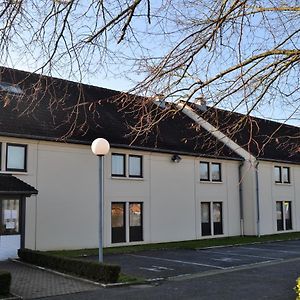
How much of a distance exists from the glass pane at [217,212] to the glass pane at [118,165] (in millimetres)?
7224

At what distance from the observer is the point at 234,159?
92.1ft

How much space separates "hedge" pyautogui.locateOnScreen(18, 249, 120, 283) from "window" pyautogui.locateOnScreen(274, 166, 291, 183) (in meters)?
19.6

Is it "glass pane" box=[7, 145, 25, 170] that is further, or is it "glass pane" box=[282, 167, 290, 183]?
"glass pane" box=[282, 167, 290, 183]

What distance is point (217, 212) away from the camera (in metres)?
27.5

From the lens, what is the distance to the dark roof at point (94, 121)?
647 centimetres

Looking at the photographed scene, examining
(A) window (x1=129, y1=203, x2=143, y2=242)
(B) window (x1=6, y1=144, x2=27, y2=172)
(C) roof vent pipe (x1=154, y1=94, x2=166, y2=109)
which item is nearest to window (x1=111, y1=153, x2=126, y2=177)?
(A) window (x1=129, y1=203, x2=143, y2=242)

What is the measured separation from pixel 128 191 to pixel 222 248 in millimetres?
5140

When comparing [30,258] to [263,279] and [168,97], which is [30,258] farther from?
[168,97]

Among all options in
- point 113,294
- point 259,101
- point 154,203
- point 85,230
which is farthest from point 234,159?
point 259,101

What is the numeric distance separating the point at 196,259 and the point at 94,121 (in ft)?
29.0

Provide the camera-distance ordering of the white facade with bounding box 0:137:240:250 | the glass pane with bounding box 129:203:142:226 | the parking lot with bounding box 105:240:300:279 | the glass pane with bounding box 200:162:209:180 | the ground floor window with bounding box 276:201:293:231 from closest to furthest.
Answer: the parking lot with bounding box 105:240:300:279, the white facade with bounding box 0:137:240:250, the glass pane with bounding box 129:203:142:226, the glass pane with bounding box 200:162:209:180, the ground floor window with bounding box 276:201:293:231

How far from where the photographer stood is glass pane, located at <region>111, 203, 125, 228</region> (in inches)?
870

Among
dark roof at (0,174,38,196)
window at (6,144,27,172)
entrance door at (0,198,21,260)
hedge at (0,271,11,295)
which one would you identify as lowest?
hedge at (0,271,11,295)

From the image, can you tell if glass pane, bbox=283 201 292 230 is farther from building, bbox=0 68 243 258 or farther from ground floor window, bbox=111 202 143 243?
ground floor window, bbox=111 202 143 243
